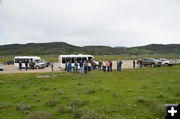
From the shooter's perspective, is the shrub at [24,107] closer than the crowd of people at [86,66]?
Yes

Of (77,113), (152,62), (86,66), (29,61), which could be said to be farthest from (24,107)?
(29,61)

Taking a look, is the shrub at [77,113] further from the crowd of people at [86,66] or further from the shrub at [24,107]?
the crowd of people at [86,66]

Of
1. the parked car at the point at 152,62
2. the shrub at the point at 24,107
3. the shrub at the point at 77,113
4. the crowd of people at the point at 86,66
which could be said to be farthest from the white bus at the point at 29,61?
the shrub at the point at 77,113

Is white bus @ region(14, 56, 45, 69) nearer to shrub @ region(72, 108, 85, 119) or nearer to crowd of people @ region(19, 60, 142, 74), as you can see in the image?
crowd of people @ region(19, 60, 142, 74)

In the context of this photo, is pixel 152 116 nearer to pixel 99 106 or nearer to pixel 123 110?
pixel 123 110

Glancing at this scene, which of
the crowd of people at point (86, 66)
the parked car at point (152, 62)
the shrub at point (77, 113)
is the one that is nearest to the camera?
the shrub at point (77, 113)

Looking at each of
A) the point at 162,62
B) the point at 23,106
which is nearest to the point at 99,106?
the point at 23,106

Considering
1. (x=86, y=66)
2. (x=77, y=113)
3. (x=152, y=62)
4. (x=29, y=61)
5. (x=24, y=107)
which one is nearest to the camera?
(x=77, y=113)

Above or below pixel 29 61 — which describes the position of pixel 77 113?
below

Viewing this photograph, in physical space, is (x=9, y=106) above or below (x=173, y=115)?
below

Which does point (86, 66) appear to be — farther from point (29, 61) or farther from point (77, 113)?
point (29, 61)

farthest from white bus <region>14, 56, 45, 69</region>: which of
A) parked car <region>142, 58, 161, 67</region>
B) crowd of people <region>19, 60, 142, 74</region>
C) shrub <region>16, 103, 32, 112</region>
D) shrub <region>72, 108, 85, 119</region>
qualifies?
shrub <region>72, 108, 85, 119</region>

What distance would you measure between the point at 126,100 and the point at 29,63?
1367 inches

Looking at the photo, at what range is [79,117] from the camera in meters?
8.55
